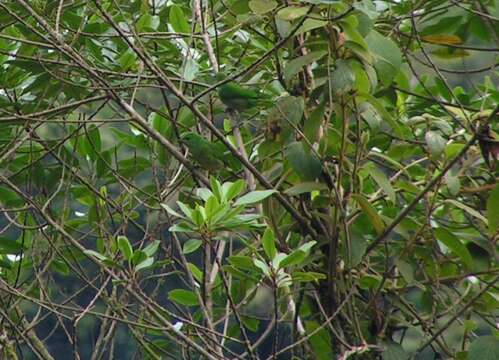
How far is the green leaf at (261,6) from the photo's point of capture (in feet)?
4.01

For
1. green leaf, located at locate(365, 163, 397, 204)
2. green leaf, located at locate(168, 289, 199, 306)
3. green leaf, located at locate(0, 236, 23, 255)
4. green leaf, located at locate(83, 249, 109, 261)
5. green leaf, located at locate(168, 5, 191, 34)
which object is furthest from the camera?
green leaf, located at locate(0, 236, 23, 255)

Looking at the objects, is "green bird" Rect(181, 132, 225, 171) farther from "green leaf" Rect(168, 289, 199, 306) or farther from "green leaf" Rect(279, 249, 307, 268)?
"green leaf" Rect(279, 249, 307, 268)

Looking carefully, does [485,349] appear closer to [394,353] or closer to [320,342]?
[394,353]

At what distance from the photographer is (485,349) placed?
1286mm

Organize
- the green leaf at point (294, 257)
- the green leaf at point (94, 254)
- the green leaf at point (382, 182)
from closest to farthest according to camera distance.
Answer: the green leaf at point (294, 257) < the green leaf at point (94, 254) < the green leaf at point (382, 182)

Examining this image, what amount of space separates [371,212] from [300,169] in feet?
0.39

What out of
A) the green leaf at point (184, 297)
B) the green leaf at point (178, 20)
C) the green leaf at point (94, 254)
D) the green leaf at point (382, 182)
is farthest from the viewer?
the green leaf at point (178, 20)

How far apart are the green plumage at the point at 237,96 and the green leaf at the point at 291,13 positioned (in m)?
0.18

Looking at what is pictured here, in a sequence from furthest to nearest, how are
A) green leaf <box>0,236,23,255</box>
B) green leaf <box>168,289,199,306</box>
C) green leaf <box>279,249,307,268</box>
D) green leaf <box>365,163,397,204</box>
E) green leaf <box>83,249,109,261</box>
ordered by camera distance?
1. green leaf <box>0,236,23,255</box>
2. green leaf <box>168,289,199,306</box>
3. green leaf <box>365,163,397,204</box>
4. green leaf <box>83,249,109,261</box>
5. green leaf <box>279,249,307,268</box>

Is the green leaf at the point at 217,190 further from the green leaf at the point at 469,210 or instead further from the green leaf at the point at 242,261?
the green leaf at the point at 469,210

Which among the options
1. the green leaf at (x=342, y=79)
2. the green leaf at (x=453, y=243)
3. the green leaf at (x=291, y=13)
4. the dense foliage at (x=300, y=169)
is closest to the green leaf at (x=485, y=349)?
the dense foliage at (x=300, y=169)

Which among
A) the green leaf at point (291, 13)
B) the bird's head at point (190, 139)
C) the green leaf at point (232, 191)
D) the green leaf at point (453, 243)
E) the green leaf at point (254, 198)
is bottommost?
the green leaf at point (453, 243)

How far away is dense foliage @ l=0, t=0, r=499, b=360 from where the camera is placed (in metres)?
1.20

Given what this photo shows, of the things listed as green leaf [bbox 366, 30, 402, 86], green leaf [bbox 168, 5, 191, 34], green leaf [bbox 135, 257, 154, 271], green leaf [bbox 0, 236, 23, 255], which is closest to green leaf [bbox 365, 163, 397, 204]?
green leaf [bbox 366, 30, 402, 86]
